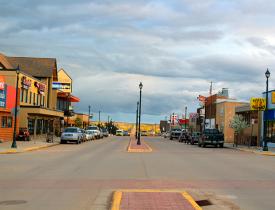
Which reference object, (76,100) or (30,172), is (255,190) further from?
(76,100)

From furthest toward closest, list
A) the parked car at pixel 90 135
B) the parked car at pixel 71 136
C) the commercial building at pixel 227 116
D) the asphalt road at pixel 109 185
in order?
the commercial building at pixel 227 116 → the parked car at pixel 90 135 → the parked car at pixel 71 136 → the asphalt road at pixel 109 185

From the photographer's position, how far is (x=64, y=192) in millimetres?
13266

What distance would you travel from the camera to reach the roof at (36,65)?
236 ft

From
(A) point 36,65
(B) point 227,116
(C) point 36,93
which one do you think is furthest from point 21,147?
(B) point 227,116

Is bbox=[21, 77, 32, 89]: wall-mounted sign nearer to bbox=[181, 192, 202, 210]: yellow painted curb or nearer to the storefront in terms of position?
the storefront

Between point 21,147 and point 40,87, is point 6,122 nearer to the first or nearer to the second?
point 21,147

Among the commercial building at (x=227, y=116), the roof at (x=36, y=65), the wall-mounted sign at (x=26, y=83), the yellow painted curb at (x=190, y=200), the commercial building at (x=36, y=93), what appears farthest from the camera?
the commercial building at (x=227, y=116)

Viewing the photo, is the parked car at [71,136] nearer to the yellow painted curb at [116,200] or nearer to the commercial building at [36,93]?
the commercial building at [36,93]

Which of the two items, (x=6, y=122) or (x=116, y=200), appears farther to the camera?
(x=6, y=122)

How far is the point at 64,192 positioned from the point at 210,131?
39.3 m

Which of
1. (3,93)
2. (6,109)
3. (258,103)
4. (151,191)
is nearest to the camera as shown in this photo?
(151,191)

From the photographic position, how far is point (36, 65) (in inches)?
2876

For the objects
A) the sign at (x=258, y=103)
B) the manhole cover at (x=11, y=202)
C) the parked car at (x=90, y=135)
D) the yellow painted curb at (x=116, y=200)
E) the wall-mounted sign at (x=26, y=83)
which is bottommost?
the manhole cover at (x=11, y=202)

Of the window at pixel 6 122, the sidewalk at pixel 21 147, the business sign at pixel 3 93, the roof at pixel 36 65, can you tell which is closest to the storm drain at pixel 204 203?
the sidewalk at pixel 21 147
